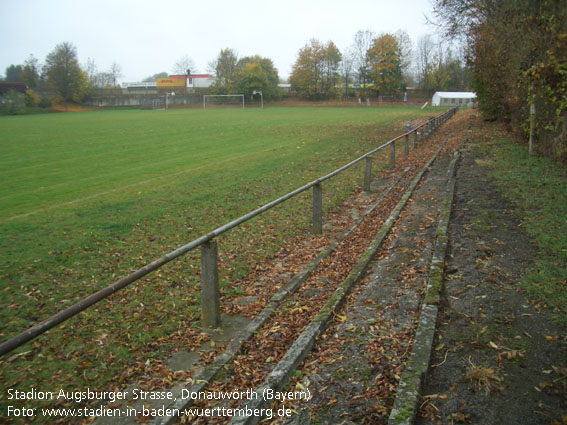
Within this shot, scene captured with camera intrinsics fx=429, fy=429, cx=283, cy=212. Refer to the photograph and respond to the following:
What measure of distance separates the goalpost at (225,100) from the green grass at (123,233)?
62.3 meters

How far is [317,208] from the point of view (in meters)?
7.83

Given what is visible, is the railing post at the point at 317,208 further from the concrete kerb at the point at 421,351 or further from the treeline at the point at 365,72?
the treeline at the point at 365,72

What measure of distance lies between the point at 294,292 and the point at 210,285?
1.37 meters

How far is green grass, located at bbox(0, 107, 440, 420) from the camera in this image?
454 cm

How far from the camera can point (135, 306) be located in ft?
18.0

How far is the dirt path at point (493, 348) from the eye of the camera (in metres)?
2.89

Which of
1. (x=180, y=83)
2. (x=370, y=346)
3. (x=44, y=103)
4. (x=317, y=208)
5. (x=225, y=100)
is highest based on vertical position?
(x=180, y=83)

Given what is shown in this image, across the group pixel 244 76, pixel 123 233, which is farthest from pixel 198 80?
pixel 123 233

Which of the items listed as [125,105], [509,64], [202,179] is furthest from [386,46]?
[202,179]

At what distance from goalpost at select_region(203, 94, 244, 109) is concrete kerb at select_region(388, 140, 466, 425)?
76791 mm

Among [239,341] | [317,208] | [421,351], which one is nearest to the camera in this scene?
[421,351]

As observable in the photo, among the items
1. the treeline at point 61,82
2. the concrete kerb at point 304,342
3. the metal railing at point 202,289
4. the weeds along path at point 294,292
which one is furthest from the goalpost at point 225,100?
the metal railing at point 202,289

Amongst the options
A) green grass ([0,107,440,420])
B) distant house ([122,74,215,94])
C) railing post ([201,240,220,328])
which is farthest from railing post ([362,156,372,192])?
distant house ([122,74,215,94])

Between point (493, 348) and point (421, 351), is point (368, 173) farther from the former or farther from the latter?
point (421, 351)
